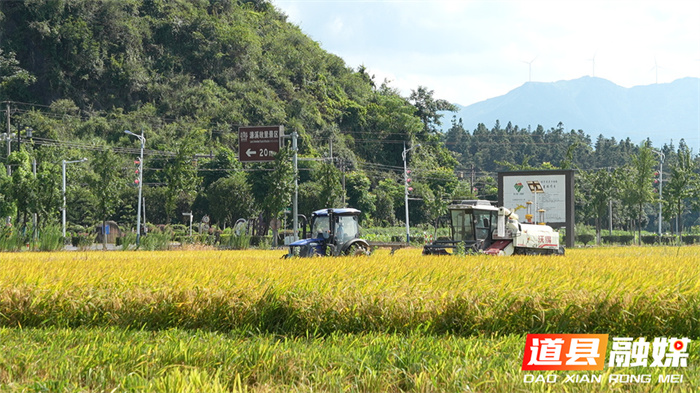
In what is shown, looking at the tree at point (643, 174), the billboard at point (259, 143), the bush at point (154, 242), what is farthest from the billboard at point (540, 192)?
the bush at point (154, 242)

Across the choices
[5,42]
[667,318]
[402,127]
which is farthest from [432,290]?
[5,42]

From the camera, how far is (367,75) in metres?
128

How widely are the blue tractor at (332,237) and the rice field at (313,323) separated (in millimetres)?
10755

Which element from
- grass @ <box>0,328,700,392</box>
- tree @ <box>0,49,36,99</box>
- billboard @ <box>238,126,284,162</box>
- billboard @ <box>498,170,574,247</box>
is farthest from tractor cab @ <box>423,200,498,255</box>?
tree @ <box>0,49,36,99</box>

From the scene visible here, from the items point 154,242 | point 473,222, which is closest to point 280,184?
point 154,242

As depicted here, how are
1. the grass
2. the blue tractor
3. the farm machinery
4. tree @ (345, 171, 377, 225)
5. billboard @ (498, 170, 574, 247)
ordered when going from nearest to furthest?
the grass
the blue tractor
the farm machinery
billboard @ (498, 170, 574, 247)
tree @ (345, 171, 377, 225)

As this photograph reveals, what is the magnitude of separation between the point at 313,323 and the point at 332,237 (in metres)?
13.9

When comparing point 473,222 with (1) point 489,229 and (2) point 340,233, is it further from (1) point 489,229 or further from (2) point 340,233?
(2) point 340,233

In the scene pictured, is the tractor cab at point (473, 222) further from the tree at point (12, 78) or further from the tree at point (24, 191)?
the tree at point (12, 78)

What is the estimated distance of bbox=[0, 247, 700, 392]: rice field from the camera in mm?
6715

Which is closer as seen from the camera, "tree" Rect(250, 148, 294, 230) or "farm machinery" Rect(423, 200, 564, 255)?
"farm machinery" Rect(423, 200, 564, 255)

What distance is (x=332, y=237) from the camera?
23109mm

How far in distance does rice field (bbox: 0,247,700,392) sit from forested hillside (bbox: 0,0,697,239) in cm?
4714

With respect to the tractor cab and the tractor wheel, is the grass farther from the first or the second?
the tractor cab
